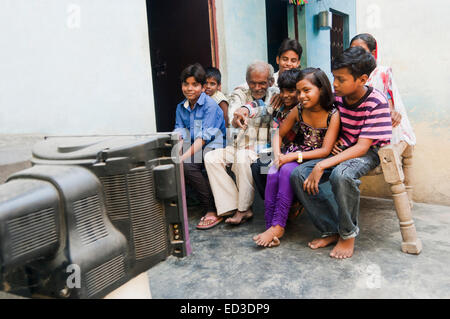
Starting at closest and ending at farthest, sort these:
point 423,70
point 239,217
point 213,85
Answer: point 239,217, point 423,70, point 213,85

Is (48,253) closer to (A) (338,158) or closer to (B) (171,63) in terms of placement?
(A) (338,158)

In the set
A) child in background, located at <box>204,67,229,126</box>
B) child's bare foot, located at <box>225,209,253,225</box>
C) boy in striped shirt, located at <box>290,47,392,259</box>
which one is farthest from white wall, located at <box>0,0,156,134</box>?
boy in striped shirt, located at <box>290,47,392,259</box>

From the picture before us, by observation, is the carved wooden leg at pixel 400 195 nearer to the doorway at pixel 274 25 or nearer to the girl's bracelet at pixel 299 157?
the girl's bracelet at pixel 299 157

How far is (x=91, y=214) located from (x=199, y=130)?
207cm

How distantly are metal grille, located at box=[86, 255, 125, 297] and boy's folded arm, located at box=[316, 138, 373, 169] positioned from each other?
1.42 m

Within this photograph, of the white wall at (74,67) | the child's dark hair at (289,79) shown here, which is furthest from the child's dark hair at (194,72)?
the child's dark hair at (289,79)

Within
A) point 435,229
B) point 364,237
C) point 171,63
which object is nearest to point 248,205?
point 364,237

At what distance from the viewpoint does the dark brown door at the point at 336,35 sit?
6.70 meters

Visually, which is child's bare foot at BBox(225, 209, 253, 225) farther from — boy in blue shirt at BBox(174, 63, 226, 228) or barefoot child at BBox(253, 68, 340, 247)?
barefoot child at BBox(253, 68, 340, 247)

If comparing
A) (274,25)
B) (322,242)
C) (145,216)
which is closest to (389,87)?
(322,242)

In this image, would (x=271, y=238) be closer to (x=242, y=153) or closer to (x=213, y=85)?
(x=242, y=153)

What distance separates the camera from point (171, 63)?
4.74 meters

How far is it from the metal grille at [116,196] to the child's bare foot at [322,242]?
58.7 inches

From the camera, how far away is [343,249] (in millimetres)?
1970
